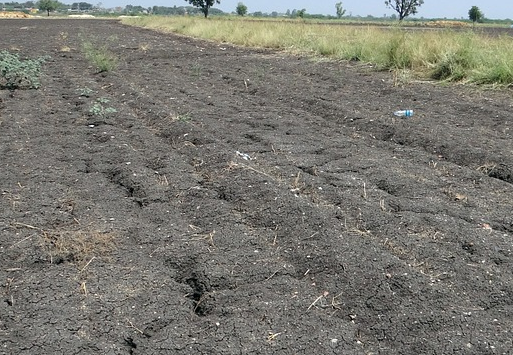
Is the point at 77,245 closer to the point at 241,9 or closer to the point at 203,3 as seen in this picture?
the point at 203,3

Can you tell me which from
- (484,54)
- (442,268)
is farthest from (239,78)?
(442,268)

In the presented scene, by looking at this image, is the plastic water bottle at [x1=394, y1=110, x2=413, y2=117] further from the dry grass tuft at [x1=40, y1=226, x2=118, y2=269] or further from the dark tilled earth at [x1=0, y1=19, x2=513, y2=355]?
the dry grass tuft at [x1=40, y1=226, x2=118, y2=269]

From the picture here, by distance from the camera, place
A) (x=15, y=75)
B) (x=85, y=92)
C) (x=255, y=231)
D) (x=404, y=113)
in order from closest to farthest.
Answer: (x=255, y=231), (x=404, y=113), (x=85, y=92), (x=15, y=75)

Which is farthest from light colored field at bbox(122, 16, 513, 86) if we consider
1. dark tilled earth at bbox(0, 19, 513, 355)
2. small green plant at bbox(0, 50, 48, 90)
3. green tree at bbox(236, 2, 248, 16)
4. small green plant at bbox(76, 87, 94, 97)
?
green tree at bbox(236, 2, 248, 16)

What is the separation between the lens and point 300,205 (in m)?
4.11

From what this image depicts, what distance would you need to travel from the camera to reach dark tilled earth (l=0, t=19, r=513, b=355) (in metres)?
2.76

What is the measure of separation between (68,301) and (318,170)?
2.78m

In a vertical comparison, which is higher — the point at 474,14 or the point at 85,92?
the point at 474,14

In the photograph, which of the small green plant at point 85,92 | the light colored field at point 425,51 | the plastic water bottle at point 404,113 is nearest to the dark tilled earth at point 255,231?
the plastic water bottle at point 404,113

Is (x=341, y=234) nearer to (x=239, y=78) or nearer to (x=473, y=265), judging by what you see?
(x=473, y=265)

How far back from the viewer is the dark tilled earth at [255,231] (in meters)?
2.76

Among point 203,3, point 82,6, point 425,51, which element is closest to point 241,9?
point 203,3

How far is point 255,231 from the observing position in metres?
3.84

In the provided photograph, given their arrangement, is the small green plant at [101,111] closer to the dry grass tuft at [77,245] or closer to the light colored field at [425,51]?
the dry grass tuft at [77,245]
